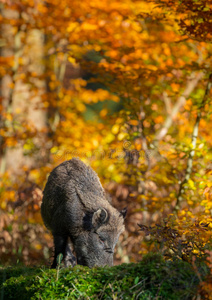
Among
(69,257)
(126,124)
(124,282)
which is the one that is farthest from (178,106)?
(124,282)

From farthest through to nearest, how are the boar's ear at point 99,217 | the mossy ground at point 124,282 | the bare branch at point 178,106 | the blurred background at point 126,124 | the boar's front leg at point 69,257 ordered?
the bare branch at point 178,106, the blurred background at point 126,124, the boar's front leg at point 69,257, the boar's ear at point 99,217, the mossy ground at point 124,282

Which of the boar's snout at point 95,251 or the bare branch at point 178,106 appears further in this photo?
the bare branch at point 178,106

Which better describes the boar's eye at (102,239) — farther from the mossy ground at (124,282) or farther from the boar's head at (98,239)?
the mossy ground at (124,282)

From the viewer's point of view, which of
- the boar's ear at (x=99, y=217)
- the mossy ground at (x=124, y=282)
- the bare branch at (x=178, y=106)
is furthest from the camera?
the bare branch at (x=178, y=106)

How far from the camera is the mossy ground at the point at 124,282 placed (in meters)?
4.21

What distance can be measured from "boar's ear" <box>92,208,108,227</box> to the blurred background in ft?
1.99

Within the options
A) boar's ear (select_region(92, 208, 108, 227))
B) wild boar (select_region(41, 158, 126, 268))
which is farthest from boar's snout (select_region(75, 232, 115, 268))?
boar's ear (select_region(92, 208, 108, 227))

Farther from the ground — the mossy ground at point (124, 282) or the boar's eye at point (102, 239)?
the mossy ground at point (124, 282)

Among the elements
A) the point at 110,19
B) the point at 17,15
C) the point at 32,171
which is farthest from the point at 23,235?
the point at 17,15

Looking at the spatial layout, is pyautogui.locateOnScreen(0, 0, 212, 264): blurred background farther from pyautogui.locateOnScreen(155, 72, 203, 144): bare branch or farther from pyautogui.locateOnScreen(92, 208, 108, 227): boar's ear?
pyautogui.locateOnScreen(92, 208, 108, 227): boar's ear

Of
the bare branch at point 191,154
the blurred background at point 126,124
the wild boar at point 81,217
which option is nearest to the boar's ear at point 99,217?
the wild boar at point 81,217

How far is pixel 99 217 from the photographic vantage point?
5418 mm

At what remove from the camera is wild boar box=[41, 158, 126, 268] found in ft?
17.9

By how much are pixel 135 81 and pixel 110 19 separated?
13.4ft
